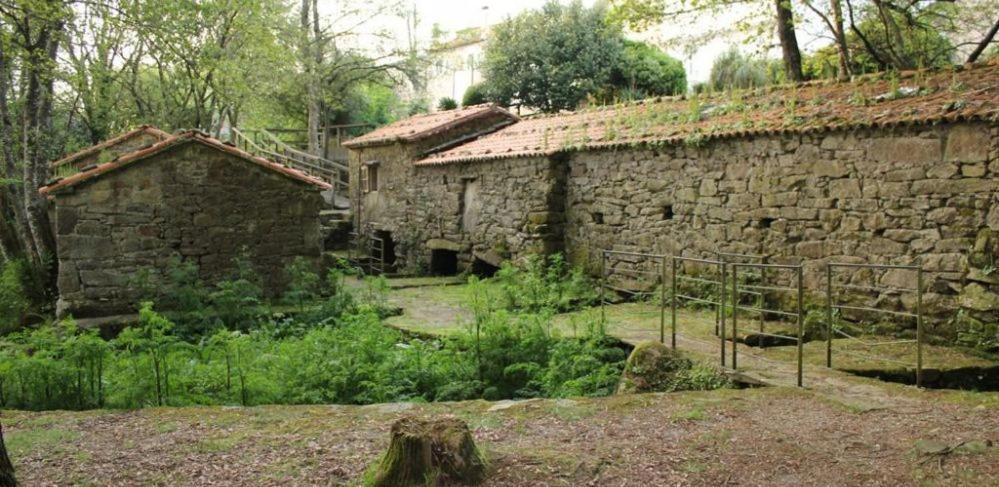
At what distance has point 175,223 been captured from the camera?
10805 millimetres

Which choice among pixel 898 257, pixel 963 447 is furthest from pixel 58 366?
pixel 898 257

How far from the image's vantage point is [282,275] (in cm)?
1152

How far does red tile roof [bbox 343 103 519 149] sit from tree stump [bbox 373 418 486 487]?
1335 cm

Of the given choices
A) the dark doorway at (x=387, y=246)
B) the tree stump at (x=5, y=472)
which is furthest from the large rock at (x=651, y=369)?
the dark doorway at (x=387, y=246)

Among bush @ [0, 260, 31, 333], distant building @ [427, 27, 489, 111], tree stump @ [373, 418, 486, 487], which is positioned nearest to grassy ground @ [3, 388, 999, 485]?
tree stump @ [373, 418, 486, 487]

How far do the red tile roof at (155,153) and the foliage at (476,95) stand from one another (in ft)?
42.2

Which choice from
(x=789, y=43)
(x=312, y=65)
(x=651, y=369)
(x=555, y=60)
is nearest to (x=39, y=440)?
(x=651, y=369)

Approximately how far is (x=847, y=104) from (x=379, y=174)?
38.8 ft

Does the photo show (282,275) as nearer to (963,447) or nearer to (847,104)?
(847,104)

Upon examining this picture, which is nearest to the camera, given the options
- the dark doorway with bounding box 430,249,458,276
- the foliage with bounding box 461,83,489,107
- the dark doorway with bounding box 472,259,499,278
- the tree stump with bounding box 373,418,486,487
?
the tree stump with bounding box 373,418,486,487

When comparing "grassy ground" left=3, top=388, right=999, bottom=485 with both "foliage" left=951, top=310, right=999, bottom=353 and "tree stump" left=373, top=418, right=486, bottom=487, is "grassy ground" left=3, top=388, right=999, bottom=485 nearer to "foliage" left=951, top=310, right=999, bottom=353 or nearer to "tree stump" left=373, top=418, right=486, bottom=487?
"tree stump" left=373, top=418, right=486, bottom=487

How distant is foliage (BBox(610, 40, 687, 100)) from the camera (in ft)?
76.5

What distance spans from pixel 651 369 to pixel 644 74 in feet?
59.3

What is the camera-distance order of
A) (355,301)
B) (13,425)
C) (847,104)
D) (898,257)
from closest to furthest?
(13,425) → (898,257) → (847,104) → (355,301)
